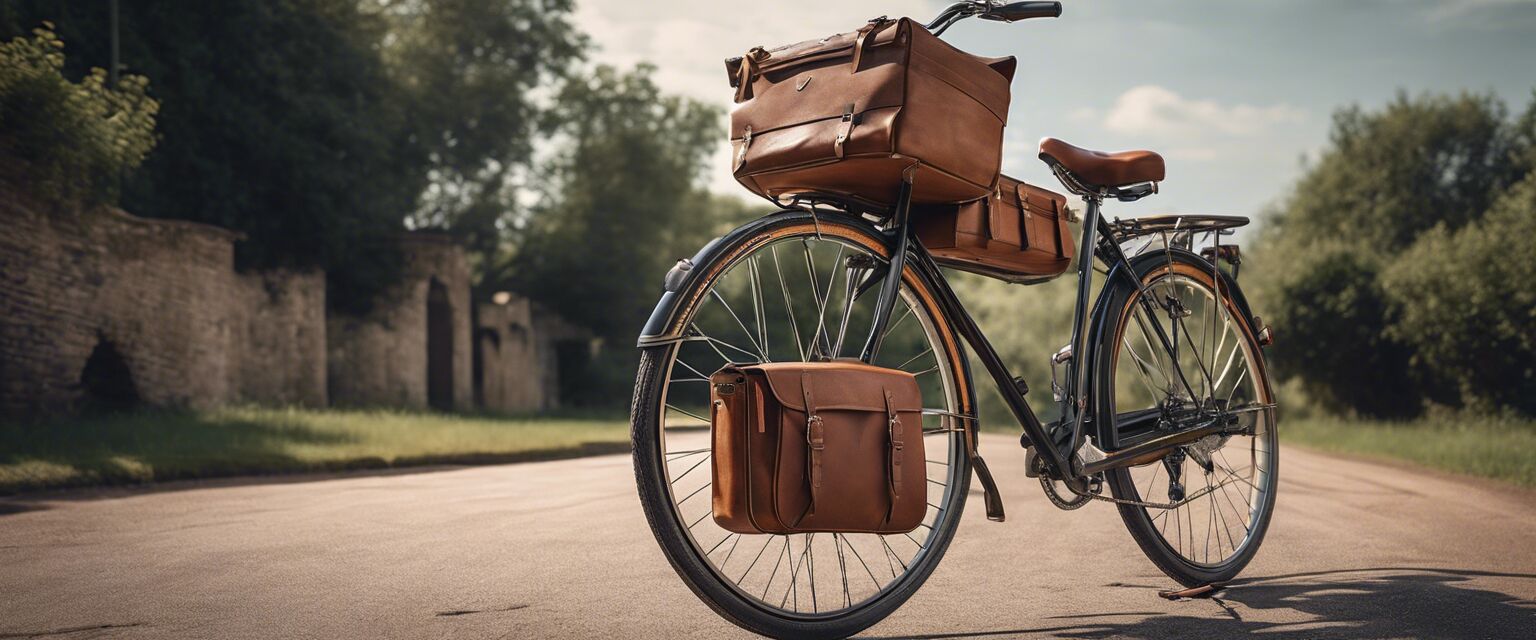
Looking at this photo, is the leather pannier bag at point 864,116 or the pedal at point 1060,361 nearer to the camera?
the leather pannier bag at point 864,116

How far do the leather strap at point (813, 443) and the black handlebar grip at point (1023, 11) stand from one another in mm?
1327

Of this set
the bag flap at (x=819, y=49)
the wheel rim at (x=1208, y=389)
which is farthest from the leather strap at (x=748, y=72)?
the wheel rim at (x=1208, y=389)

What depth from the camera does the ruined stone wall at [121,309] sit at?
14898mm

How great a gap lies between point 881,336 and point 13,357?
1445 centimetres

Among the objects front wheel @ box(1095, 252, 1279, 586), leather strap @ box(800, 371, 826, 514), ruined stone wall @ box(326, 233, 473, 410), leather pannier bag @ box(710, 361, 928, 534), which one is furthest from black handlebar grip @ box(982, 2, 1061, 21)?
ruined stone wall @ box(326, 233, 473, 410)

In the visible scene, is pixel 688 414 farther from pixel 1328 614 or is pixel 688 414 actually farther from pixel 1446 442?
pixel 1446 442

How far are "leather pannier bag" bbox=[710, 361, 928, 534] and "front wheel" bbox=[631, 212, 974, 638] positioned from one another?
9 centimetres

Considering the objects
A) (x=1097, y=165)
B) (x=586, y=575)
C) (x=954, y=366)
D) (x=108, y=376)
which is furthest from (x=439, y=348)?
(x=954, y=366)

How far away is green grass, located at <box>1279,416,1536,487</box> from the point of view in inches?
472

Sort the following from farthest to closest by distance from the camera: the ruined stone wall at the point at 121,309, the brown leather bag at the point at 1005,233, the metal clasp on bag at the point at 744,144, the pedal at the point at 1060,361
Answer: the ruined stone wall at the point at 121,309 → the pedal at the point at 1060,361 → the brown leather bag at the point at 1005,233 → the metal clasp on bag at the point at 744,144

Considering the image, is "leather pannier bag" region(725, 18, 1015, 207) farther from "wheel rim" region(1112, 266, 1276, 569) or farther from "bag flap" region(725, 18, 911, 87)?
"wheel rim" region(1112, 266, 1276, 569)

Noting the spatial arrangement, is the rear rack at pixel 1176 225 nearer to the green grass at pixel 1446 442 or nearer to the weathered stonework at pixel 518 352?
the green grass at pixel 1446 442

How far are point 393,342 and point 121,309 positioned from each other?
10776 mm

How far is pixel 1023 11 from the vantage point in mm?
3666
